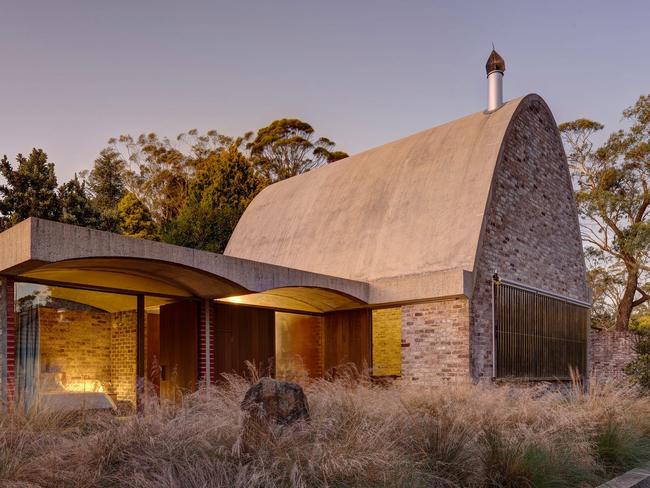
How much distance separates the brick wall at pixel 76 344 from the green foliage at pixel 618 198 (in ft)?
71.4

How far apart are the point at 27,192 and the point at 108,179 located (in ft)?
36.1

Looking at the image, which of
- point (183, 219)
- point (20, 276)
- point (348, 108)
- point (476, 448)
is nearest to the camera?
point (476, 448)

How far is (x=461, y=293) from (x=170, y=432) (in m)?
7.55

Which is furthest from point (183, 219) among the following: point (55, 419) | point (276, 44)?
point (55, 419)

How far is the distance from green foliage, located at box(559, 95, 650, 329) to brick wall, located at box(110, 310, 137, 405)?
69.6ft

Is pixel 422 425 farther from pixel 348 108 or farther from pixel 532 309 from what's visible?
pixel 348 108

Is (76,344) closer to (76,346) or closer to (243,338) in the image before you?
(76,346)

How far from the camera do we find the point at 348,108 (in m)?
17.5

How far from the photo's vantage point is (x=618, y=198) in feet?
84.0

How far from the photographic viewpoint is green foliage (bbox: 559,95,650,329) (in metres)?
25.7

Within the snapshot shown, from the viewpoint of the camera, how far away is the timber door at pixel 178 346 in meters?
10.6

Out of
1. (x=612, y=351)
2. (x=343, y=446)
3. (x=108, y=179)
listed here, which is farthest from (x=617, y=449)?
(x=108, y=179)

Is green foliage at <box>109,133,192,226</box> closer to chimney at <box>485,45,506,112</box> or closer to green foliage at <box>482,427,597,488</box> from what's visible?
chimney at <box>485,45,506,112</box>

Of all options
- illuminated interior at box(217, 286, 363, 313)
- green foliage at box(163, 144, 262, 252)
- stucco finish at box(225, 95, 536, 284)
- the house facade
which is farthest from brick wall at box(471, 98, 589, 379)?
green foliage at box(163, 144, 262, 252)
